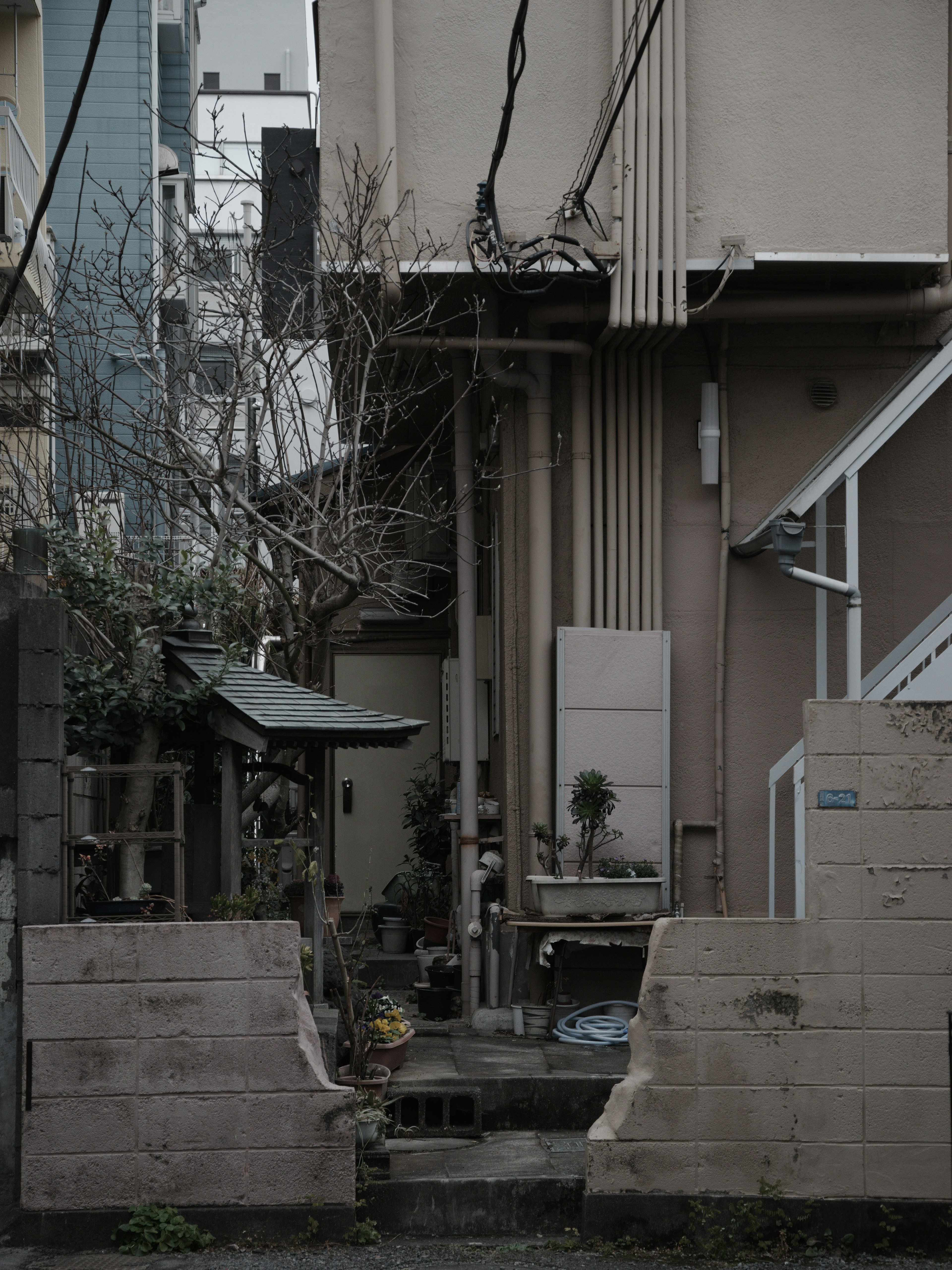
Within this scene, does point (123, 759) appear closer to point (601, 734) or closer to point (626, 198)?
point (601, 734)

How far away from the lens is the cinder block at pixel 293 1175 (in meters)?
6.61

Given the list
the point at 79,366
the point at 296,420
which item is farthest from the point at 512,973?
the point at 79,366

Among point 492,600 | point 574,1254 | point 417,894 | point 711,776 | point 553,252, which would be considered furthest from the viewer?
point 417,894

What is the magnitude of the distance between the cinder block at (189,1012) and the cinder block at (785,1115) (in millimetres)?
2348

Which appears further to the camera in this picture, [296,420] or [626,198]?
[296,420]

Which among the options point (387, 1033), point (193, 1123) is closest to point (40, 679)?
point (193, 1123)

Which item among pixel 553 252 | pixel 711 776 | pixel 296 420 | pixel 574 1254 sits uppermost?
pixel 553 252

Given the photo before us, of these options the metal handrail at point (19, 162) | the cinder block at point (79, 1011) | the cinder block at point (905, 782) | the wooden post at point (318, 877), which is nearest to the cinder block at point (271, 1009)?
the cinder block at point (79, 1011)

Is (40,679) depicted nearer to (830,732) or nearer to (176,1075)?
(176,1075)

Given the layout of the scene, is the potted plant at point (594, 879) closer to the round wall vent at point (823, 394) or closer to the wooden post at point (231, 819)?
the wooden post at point (231, 819)

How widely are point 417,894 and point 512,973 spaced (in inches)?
125

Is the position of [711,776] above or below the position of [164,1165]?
above

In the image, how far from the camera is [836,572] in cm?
1084

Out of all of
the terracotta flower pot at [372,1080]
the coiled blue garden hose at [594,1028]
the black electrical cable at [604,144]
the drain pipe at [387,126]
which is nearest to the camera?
the terracotta flower pot at [372,1080]
